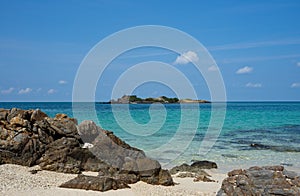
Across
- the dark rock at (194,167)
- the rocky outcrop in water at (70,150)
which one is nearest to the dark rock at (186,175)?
the dark rock at (194,167)

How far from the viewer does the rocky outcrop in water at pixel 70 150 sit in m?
14.2

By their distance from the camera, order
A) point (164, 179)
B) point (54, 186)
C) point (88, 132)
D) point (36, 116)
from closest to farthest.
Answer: point (54, 186)
point (164, 179)
point (88, 132)
point (36, 116)

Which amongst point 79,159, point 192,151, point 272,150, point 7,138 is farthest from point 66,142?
point 272,150

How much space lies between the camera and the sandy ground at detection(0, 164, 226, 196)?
37.9ft

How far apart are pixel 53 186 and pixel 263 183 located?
6735 mm

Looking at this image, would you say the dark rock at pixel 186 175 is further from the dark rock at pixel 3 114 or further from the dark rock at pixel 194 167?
the dark rock at pixel 3 114

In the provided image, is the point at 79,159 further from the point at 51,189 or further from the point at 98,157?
the point at 51,189

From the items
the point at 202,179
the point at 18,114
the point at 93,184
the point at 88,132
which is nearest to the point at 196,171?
the point at 202,179

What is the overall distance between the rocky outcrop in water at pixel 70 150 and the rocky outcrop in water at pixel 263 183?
4.31 m

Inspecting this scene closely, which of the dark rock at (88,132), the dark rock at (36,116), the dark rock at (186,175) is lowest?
the dark rock at (186,175)

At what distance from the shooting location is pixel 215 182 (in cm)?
1568

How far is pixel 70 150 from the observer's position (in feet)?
50.4

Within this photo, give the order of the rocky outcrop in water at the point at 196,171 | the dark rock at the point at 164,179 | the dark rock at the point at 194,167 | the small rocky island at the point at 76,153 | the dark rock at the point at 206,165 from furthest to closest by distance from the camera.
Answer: the dark rock at the point at 206,165 → the dark rock at the point at 194,167 → the rocky outcrop in water at the point at 196,171 → the dark rock at the point at 164,179 → the small rocky island at the point at 76,153

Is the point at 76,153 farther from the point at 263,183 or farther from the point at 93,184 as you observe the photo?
the point at 263,183
